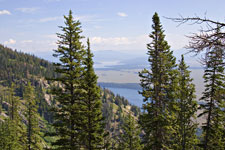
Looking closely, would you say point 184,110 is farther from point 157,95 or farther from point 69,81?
point 69,81

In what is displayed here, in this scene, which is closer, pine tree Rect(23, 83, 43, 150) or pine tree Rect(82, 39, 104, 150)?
pine tree Rect(82, 39, 104, 150)

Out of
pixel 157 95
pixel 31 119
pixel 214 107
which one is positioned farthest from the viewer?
pixel 31 119

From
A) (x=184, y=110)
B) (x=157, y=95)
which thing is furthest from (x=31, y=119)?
(x=184, y=110)

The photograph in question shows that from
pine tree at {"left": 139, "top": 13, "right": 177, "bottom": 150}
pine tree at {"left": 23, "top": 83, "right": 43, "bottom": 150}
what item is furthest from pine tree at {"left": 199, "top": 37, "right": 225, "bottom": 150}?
pine tree at {"left": 23, "top": 83, "right": 43, "bottom": 150}

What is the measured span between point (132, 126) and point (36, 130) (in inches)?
573

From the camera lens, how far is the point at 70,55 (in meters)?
18.0

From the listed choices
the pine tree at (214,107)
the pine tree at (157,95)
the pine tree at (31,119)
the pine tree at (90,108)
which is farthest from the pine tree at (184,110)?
the pine tree at (31,119)

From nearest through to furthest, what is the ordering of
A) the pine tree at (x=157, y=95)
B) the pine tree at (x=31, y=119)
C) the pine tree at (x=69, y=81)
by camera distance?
the pine tree at (x=69, y=81) < the pine tree at (x=157, y=95) < the pine tree at (x=31, y=119)

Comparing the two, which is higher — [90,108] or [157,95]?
[157,95]

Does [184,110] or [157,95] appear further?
[157,95]

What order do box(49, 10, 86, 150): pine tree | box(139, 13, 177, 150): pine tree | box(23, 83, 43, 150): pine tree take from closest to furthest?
1. box(49, 10, 86, 150): pine tree
2. box(139, 13, 177, 150): pine tree
3. box(23, 83, 43, 150): pine tree

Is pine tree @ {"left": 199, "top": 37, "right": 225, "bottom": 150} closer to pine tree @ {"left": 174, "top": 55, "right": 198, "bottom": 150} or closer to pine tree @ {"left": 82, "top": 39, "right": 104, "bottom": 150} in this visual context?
pine tree @ {"left": 174, "top": 55, "right": 198, "bottom": 150}

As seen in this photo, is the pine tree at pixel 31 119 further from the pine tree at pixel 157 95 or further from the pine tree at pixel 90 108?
the pine tree at pixel 157 95

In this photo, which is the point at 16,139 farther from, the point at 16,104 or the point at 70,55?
the point at 70,55
